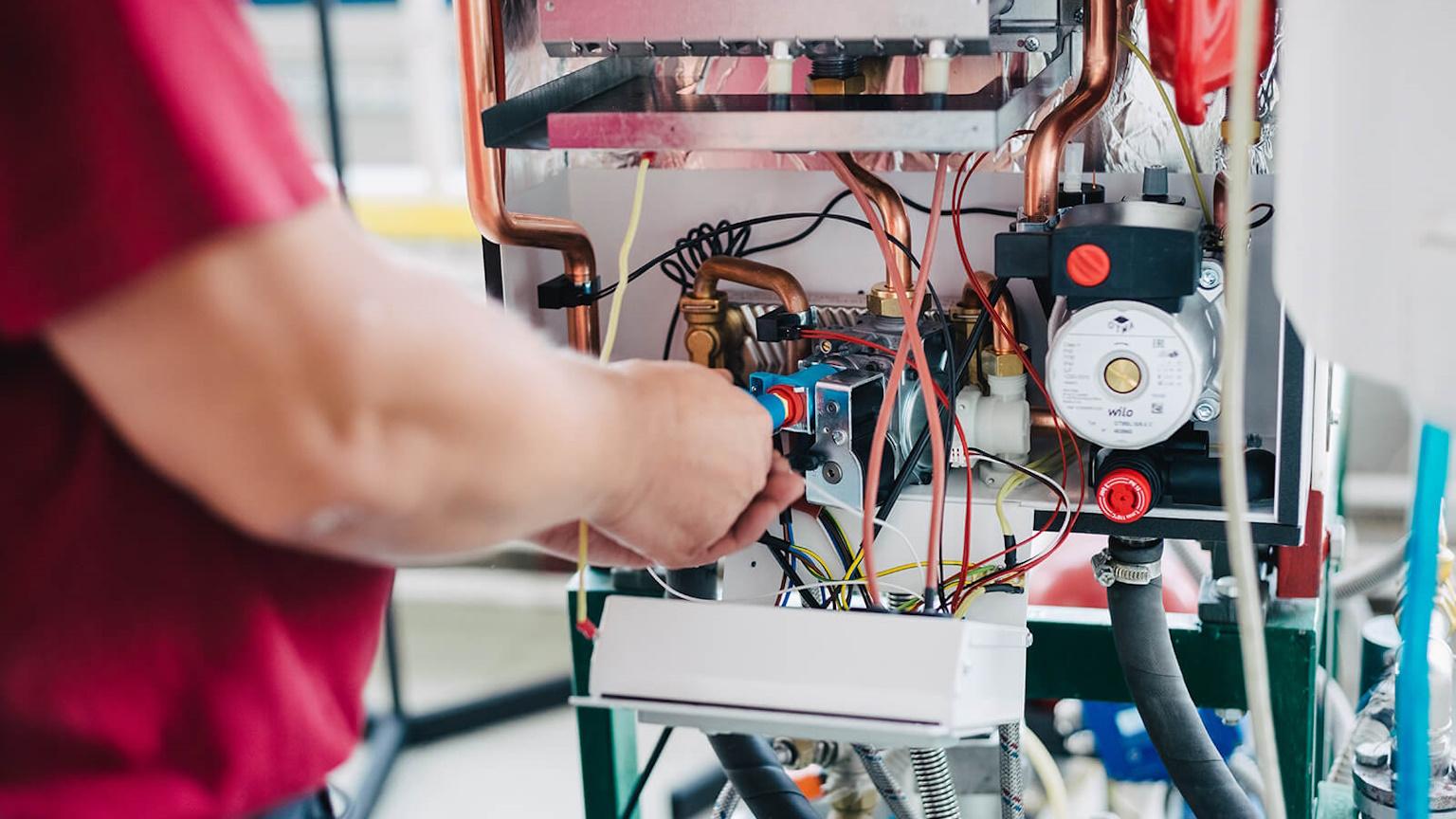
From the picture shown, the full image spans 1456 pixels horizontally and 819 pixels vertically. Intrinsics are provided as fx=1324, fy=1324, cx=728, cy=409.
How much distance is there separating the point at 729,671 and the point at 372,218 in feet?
11.4

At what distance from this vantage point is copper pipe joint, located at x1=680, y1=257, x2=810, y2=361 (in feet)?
3.85

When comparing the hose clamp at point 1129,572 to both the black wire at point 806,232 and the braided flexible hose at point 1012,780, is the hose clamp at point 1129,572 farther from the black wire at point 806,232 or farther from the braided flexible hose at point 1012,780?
the black wire at point 806,232

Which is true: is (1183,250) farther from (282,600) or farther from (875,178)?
(282,600)

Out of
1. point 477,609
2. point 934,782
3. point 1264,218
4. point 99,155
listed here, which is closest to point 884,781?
point 934,782

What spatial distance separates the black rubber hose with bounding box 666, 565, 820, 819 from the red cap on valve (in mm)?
371

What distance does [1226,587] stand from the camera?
119cm

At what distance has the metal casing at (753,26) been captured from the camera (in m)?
0.91

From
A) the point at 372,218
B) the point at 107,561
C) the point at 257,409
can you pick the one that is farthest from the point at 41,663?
Answer: the point at 372,218

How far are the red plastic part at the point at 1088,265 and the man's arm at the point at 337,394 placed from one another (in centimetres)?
41

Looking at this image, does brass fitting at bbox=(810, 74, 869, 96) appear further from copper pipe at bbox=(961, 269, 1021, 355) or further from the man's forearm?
the man's forearm

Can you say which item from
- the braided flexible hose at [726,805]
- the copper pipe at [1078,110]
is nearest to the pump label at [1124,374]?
the copper pipe at [1078,110]

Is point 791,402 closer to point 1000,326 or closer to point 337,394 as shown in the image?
point 1000,326

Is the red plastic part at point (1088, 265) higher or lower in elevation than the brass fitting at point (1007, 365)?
higher

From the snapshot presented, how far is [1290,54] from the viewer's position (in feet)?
2.40
